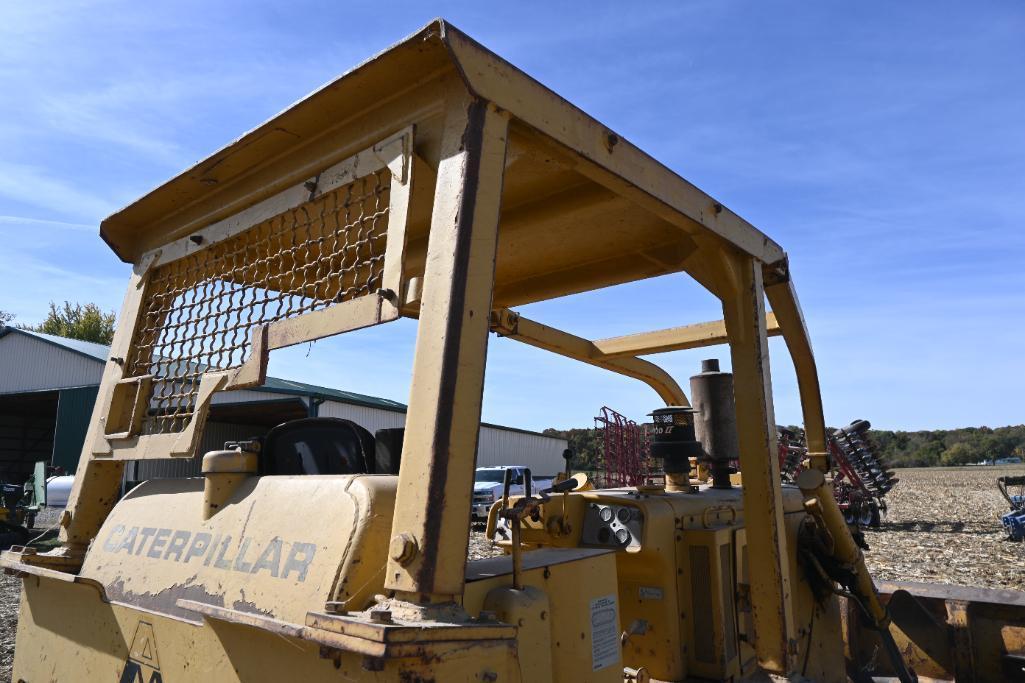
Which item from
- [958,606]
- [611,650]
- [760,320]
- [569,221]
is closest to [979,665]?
[958,606]

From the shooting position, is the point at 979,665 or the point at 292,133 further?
the point at 979,665

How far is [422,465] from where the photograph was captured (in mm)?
1788

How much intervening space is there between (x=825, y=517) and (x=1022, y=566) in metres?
9.35

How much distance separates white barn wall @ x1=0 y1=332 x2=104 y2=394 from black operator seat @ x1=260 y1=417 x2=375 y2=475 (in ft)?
73.1

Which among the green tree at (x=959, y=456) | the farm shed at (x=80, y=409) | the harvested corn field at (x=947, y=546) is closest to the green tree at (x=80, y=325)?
the farm shed at (x=80, y=409)

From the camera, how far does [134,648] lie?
2381mm

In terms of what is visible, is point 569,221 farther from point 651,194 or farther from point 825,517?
point 825,517

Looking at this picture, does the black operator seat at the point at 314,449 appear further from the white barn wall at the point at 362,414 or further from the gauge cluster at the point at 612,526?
the white barn wall at the point at 362,414

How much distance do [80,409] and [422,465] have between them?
2309 centimetres

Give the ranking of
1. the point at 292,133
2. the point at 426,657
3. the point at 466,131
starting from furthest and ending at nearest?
the point at 292,133
the point at 466,131
the point at 426,657

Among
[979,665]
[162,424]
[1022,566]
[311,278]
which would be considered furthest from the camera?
[1022,566]

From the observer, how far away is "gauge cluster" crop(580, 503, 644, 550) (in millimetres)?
3166

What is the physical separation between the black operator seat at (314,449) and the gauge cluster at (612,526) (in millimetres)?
1057

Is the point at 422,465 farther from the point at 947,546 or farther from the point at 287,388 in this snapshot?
the point at 287,388
